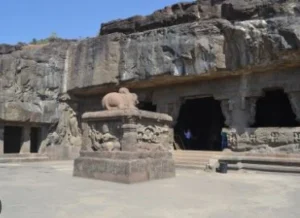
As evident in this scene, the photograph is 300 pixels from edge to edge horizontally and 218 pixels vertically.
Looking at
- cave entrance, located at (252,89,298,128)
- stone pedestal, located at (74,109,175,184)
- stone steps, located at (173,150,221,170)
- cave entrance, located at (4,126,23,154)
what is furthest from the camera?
cave entrance, located at (4,126,23,154)

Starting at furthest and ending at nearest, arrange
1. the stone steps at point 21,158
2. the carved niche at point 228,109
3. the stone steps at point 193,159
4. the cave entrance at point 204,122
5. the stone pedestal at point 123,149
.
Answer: the cave entrance at point 204,122
the stone steps at point 21,158
the carved niche at point 228,109
the stone steps at point 193,159
the stone pedestal at point 123,149

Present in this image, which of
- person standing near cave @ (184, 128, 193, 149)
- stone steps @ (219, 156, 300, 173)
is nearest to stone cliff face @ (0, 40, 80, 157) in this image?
person standing near cave @ (184, 128, 193, 149)

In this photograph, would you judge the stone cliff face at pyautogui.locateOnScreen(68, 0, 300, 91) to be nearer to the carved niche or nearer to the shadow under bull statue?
the carved niche

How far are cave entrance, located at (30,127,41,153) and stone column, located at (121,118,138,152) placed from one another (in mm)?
9290

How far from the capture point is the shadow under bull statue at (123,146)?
681cm

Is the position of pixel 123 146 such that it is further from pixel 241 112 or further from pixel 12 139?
pixel 12 139

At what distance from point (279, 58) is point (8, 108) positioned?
9.77 meters

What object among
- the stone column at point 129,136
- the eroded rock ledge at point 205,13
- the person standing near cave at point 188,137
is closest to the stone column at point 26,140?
the eroded rock ledge at point 205,13

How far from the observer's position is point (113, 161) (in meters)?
6.87

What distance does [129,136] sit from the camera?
6.99 meters

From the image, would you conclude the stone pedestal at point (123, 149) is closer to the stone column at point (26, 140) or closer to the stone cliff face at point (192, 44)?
the stone cliff face at point (192, 44)

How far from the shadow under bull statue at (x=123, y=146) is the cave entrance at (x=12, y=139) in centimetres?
1008

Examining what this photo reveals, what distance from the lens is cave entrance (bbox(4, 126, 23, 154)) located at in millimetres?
16484

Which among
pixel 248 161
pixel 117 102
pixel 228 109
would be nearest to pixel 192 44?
pixel 228 109
